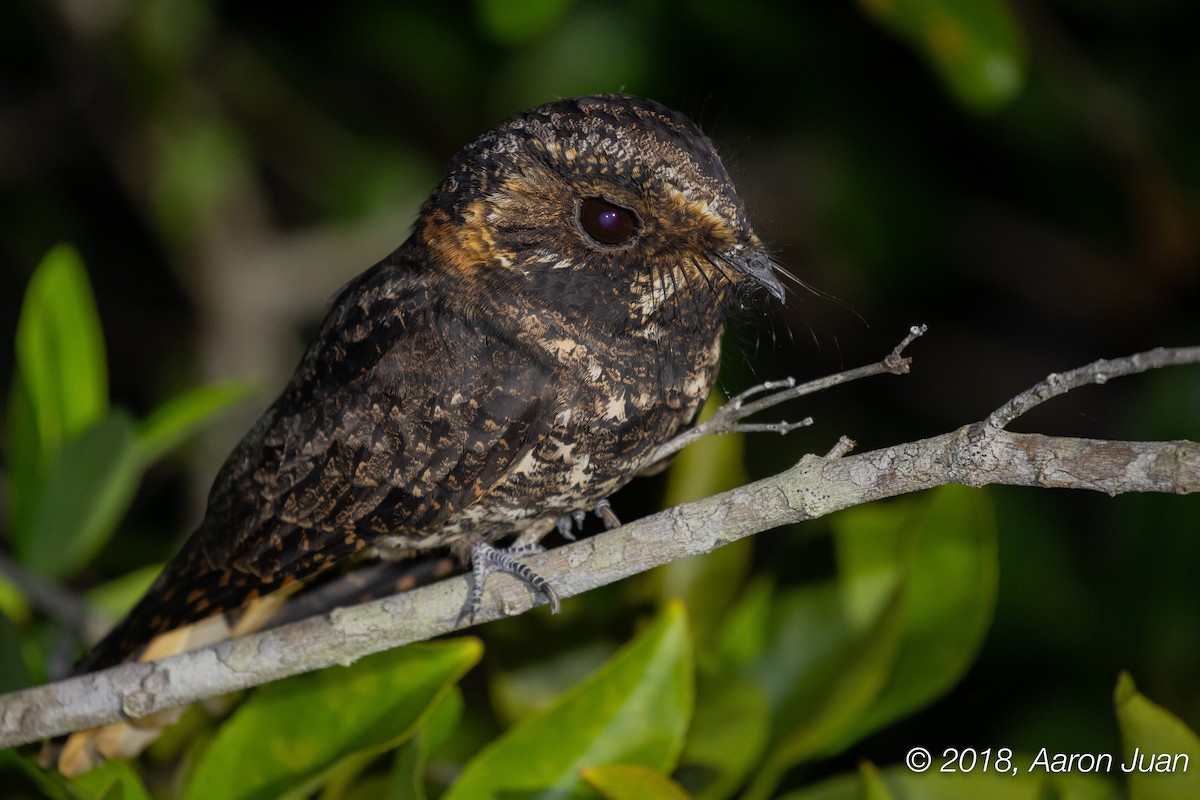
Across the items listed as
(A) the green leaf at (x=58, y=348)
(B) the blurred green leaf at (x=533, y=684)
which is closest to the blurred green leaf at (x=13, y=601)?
(A) the green leaf at (x=58, y=348)

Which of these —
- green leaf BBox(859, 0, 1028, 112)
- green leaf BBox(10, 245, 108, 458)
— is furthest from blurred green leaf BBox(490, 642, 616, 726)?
green leaf BBox(859, 0, 1028, 112)

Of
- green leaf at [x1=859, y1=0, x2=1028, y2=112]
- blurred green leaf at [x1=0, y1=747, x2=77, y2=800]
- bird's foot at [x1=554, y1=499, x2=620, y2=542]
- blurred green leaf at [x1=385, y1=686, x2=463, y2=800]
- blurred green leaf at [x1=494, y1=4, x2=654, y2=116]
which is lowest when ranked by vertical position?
blurred green leaf at [x1=0, y1=747, x2=77, y2=800]

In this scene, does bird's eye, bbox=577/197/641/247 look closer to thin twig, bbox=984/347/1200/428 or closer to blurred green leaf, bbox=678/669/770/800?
thin twig, bbox=984/347/1200/428

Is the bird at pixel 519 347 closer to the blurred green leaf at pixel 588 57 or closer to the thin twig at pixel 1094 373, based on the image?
the thin twig at pixel 1094 373

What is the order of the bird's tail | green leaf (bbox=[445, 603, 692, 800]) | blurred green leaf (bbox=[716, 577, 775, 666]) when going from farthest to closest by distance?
blurred green leaf (bbox=[716, 577, 775, 666])
the bird's tail
green leaf (bbox=[445, 603, 692, 800])

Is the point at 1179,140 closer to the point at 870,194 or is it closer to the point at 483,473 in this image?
the point at 870,194

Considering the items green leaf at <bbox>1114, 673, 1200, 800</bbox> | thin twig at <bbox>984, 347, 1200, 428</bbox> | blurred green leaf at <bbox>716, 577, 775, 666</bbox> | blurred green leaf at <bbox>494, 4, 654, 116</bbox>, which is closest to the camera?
thin twig at <bbox>984, 347, 1200, 428</bbox>

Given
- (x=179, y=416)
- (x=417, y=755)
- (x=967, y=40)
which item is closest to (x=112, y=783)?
(x=417, y=755)
